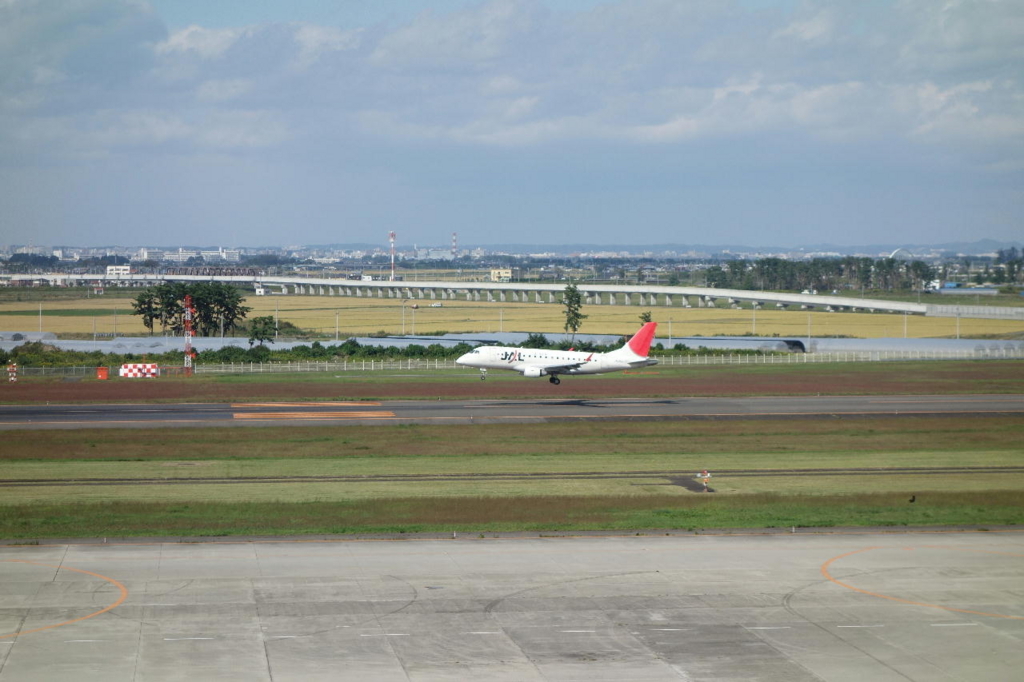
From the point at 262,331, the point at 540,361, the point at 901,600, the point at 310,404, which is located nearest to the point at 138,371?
the point at 310,404

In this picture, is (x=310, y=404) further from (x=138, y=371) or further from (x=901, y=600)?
(x=901, y=600)

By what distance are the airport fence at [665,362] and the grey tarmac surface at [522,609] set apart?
77959 mm

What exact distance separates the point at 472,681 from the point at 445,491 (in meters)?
24.5

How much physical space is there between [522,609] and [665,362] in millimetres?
97859

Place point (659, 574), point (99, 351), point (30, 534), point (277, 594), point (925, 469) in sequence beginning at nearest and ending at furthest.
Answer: point (277, 594) → point (659, 574) → point (30, 534) → point (925, 469) → point (99, 351)

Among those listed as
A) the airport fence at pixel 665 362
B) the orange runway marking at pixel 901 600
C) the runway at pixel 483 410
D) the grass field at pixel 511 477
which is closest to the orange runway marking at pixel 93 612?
the grass field at pixel 511 477

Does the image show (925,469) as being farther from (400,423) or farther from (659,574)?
(400,423)

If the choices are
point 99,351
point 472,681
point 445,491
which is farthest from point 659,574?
point 99,351

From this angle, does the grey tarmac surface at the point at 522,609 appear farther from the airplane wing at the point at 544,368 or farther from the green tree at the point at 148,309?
the green tree at the point at 148,309

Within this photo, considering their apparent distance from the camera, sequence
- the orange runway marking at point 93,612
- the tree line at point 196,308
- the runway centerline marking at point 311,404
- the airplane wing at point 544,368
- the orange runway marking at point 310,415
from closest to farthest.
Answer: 1. the orange runway marking at point 93,612
2. the orange runway marking at point 310,415
3. the runway centerline marking at point 311,404
4. the airplane wing at point 544,368
5. the tree line at point 196,308

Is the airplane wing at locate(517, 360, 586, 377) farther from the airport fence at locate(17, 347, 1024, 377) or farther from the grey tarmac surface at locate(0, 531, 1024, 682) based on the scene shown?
the grey tarmac surface at locate(0, 531, 1024, 682)

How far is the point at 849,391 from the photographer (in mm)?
96375

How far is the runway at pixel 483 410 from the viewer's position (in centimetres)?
7475

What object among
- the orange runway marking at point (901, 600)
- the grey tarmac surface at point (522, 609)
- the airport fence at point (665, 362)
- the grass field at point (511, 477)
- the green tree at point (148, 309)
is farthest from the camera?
the green tree at point (148, 309)
